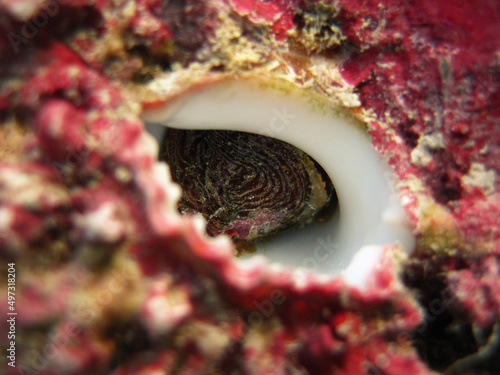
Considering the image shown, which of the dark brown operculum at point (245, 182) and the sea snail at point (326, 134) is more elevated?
the sea snail at point (326, 134)

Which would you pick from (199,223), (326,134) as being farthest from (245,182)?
(199,223)

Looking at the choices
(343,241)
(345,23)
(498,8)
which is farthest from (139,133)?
(498,8)

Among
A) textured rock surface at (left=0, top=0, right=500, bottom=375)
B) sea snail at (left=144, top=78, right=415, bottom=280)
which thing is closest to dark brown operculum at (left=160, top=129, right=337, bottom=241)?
sea snail at (left=144, top=78, right=415, bottom=280)

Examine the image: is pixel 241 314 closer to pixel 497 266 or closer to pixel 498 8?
pixel 497 266

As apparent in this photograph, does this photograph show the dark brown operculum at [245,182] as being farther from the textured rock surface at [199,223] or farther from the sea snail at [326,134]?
the textured rock surface at [199,223]

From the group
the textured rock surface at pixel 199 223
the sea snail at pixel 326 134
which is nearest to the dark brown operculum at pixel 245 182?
the sea snail at pixel 326 134

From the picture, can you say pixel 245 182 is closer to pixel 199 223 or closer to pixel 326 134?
pixel 326 134
